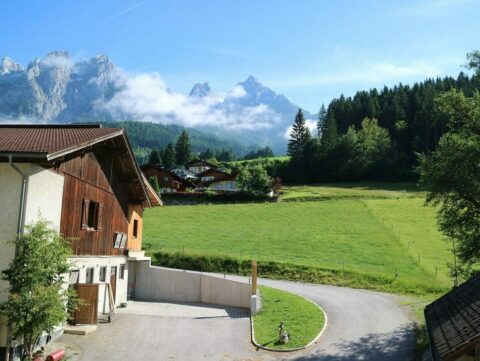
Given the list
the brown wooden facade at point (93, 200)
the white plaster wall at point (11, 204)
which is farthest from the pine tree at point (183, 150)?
the white plaster wall at point (11, 204)

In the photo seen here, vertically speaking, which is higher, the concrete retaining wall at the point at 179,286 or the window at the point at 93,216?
the window at the point at 93,216

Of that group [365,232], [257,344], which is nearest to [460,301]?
[257,344]

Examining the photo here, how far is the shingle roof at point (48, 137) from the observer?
54.1ft

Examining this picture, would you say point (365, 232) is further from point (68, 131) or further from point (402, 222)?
point (68, 131)

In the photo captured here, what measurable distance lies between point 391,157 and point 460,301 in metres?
112

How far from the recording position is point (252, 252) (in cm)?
4747

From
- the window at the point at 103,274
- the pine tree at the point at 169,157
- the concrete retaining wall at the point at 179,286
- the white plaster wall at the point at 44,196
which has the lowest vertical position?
the concrete retaining wall at the point at 179,286

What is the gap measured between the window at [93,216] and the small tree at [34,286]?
5.38 metres

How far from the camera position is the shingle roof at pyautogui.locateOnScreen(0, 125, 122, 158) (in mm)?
16500

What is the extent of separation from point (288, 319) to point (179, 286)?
428 inches

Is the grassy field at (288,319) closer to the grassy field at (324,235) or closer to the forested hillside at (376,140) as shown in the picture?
the grassy field at (324,235)

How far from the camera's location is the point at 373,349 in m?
20.2

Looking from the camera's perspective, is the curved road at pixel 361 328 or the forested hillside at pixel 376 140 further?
the forested hillside at pixel 376 140

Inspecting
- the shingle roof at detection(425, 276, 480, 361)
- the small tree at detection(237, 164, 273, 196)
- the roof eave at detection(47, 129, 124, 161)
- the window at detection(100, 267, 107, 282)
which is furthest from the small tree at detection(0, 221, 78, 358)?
the small tree at detection(237, 164, 273, 196)
